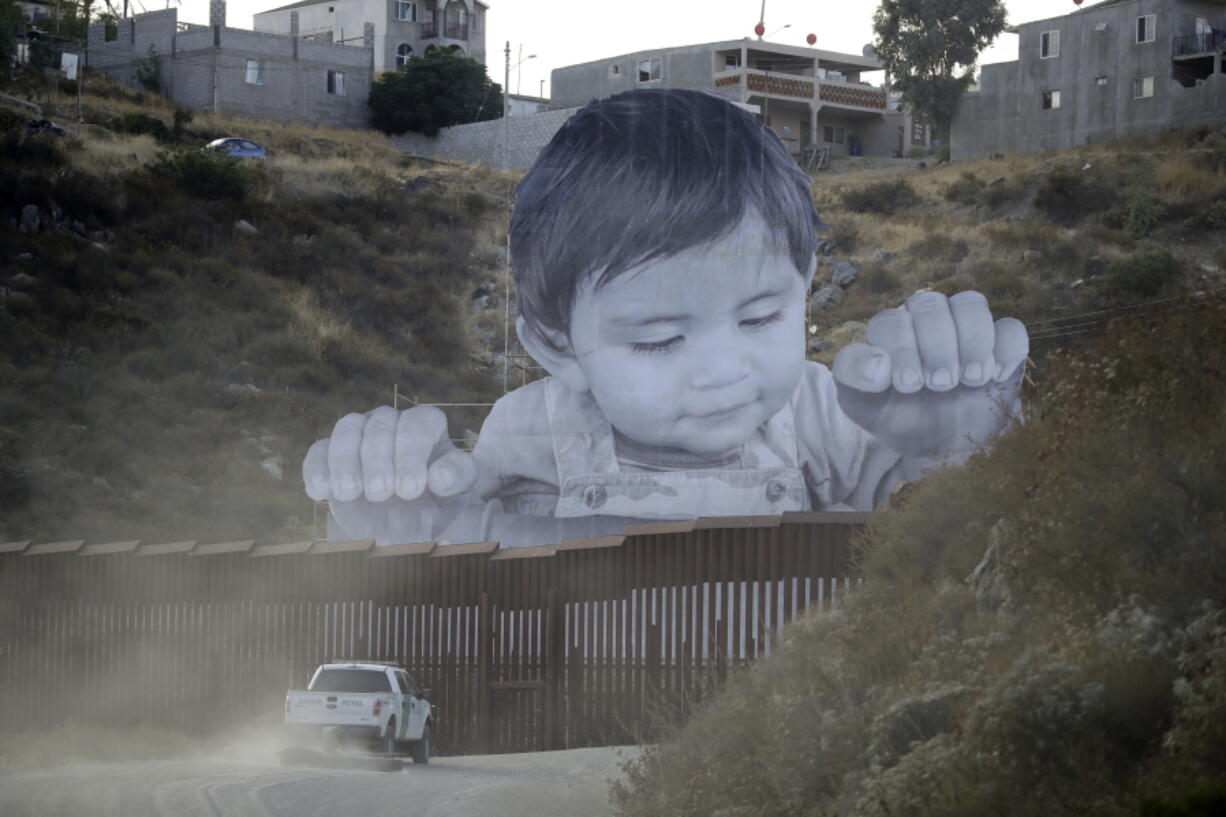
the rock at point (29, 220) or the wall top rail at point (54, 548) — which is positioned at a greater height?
the rock at point (29, 220)

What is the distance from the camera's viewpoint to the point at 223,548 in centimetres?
2544

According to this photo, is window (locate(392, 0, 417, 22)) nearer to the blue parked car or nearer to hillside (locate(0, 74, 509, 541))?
hillside (locate(0, 74, 509, 541))

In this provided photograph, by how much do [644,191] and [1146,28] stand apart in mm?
38752

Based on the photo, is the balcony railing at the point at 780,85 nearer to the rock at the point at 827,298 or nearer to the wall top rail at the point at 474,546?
the rock at the point at 827,298

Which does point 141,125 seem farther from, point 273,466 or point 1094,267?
point 1094,267

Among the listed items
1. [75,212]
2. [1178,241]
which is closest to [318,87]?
[75,212]

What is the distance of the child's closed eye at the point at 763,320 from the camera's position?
29.0 metres

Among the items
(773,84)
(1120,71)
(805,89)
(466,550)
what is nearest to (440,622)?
(466,550)

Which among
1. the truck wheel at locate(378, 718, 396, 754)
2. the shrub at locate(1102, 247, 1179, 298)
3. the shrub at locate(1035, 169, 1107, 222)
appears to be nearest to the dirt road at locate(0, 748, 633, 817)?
the truck wheel at locate(378, 718, 396, 754)

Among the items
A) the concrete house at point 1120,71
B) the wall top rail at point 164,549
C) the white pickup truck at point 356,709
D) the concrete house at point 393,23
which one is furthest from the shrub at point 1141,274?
the concrete house at point 393,23

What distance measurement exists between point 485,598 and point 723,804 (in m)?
10.9

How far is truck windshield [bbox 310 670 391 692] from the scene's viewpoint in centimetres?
2047

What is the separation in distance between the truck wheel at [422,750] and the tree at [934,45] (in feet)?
167

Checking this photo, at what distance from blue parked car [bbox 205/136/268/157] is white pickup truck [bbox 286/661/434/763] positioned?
42332 millimetres
